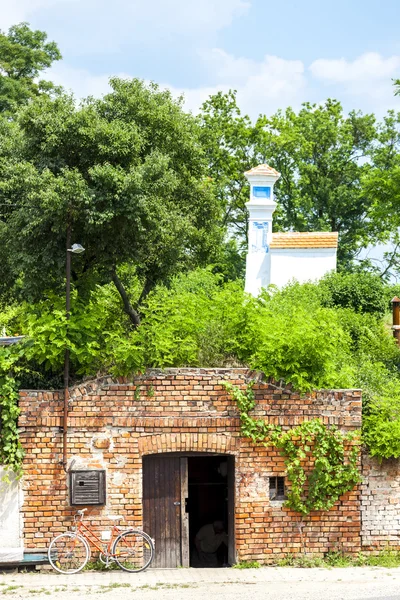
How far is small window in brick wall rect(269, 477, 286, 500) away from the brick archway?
2.69 feet

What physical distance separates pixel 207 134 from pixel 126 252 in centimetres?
1903

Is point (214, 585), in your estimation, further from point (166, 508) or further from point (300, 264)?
point (300, 264)

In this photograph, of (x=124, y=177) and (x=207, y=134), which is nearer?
(x=124, y=177)

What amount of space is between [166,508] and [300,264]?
447 inches

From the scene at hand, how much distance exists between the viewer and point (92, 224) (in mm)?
13148

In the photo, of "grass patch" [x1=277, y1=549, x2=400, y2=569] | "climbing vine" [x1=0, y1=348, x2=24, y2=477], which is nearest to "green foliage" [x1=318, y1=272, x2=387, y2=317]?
"grass patch" [x1=277, y1=549, x2=400, y2=569]

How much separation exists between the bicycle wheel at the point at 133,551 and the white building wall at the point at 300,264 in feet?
37.0

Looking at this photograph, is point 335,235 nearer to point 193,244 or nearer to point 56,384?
point 193,244

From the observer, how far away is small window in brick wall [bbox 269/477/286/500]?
1324 centimetres

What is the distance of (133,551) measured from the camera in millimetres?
12773

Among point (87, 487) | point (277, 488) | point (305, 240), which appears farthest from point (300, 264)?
point (87, 487)

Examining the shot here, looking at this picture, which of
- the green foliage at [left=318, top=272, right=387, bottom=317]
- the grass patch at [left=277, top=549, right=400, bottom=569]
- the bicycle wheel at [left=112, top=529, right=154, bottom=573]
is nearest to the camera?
the bicycle wheel at [left=112, top=529, right=154, bottom=573]

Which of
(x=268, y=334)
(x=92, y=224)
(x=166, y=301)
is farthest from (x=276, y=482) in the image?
(x=92, y=224)

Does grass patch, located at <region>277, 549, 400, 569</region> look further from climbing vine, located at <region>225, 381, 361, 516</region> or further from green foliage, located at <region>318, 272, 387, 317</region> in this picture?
green foliage, located at <region>318, 272, 387, 317</region>
